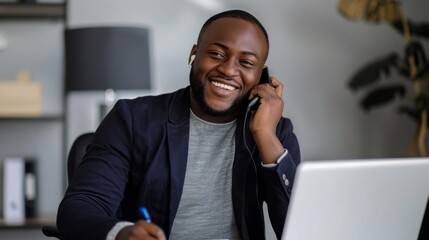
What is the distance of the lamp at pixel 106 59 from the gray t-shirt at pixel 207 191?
1.41m

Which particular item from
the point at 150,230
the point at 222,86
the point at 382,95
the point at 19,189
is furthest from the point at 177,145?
the point at 382,95

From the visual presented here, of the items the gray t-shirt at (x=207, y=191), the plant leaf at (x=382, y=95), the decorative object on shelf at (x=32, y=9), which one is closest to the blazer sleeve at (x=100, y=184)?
the gray t-shirt at (x=207, y=191)

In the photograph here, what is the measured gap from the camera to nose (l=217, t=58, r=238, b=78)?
1.66m

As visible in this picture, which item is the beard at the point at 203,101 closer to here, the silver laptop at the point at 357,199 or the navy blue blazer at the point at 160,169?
the navy blue blazer at the point at 160,169

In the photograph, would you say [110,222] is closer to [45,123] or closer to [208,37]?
[208,37]

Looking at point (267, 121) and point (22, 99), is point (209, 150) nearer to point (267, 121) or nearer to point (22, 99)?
A: point (267, 121)

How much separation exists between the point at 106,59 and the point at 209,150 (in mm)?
1472

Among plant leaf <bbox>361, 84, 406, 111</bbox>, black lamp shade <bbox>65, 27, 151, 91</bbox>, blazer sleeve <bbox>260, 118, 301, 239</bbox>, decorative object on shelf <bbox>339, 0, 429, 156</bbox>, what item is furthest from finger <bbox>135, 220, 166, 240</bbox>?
plant leaf <bbox>361, 84, 406, 111</bbox>

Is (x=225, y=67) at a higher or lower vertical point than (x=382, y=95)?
higher

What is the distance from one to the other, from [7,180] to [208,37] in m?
1.91

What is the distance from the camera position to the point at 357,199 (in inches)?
42.7

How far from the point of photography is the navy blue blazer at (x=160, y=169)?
1.55m

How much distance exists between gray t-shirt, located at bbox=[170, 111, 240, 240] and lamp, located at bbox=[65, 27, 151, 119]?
4.64 ft

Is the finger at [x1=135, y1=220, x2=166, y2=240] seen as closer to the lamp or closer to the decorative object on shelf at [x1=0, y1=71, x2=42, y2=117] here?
the lamp
